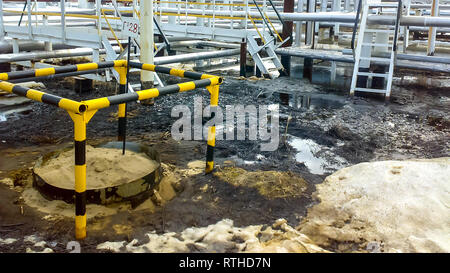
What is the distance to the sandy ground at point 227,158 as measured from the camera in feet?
12.0

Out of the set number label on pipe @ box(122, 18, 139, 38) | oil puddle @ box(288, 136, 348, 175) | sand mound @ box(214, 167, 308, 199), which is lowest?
sand mound @ box(214, 167, 308, 199)

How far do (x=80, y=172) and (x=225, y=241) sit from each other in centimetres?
130

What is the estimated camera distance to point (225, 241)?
352cm

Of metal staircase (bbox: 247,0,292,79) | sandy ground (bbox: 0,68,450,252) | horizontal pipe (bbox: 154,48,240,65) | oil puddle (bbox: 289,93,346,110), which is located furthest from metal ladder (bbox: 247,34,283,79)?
oil puddle (bbox: 289,93,346,110)

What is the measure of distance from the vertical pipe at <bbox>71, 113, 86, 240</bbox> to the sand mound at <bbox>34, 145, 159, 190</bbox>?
655 mm

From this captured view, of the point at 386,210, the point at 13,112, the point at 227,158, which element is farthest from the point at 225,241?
→ the point at 13,112

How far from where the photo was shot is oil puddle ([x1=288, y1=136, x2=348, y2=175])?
529cm

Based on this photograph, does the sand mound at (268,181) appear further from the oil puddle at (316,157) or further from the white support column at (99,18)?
the white support column at (99,18)

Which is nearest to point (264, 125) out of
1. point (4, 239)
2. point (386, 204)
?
point (386, 204)

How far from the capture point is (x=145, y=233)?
363 cm

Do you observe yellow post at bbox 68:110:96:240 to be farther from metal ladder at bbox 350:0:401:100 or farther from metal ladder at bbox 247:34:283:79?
metal ladder at bbox 247:34:283:79

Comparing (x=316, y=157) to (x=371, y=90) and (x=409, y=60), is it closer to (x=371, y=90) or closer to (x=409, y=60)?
(x=371, y=90)

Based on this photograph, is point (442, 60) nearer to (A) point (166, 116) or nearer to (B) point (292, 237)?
(A) point (166, 116)
